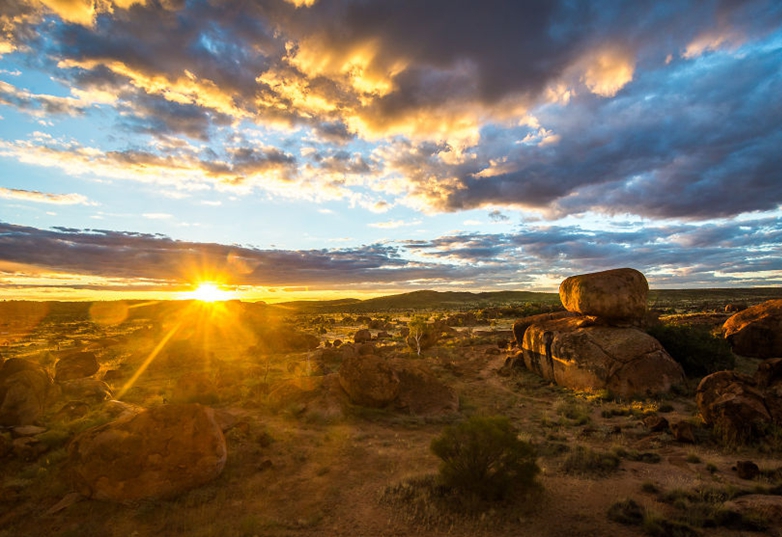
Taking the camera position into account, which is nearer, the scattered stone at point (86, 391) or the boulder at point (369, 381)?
the boulder at point (369, 381)

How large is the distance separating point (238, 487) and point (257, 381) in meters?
12.3

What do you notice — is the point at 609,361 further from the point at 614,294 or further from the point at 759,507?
the point at 759,507

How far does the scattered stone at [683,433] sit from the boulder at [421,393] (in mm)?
8114

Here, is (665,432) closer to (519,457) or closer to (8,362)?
(519,457)

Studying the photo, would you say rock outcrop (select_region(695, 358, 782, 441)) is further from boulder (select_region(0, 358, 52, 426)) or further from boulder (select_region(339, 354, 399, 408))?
boulder (select_region(0, 358, 52, 426))

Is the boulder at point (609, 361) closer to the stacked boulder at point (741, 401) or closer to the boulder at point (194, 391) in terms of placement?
the stacked boulder at point (741, 401)

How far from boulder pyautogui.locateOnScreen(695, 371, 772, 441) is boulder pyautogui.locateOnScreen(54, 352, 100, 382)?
3114cm

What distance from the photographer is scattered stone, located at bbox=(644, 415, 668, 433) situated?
13.7 meters

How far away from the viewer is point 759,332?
76.1ft

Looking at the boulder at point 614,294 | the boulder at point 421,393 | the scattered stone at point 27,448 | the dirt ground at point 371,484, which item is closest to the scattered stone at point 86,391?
the scattered stone at point 27,448

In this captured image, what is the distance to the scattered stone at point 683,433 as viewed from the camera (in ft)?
40.7

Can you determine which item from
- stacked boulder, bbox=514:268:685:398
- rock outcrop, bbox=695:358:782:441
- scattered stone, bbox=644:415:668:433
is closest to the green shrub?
rock outcrop, bbox=695:358:782:441

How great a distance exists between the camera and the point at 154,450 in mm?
10172

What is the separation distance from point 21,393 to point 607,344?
24902 millimetres
